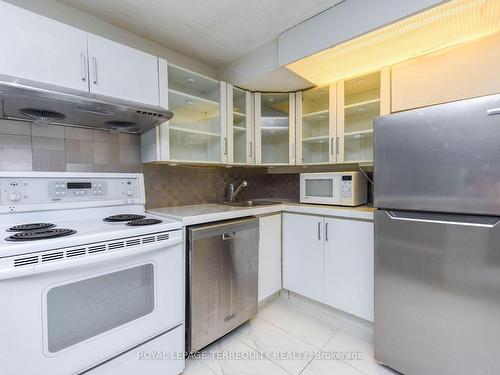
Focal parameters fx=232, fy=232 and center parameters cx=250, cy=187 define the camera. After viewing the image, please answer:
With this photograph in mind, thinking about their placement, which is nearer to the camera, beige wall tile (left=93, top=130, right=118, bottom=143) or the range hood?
the range hood

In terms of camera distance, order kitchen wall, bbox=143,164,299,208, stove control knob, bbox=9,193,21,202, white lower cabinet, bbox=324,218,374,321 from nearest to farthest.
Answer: stove control knob, bbox=9,193,21,202, white lower cabinet, bbox=324,218,374,321, kitchen wall, bbox=143,164,299,208

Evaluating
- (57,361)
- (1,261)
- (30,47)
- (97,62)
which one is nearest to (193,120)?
(97,62)

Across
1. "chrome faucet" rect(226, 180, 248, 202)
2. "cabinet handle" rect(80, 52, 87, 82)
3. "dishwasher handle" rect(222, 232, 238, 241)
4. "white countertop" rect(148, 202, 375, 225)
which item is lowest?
"dishwasher handle" rect(222, 232, 238, 241)

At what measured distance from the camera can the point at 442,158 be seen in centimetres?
111

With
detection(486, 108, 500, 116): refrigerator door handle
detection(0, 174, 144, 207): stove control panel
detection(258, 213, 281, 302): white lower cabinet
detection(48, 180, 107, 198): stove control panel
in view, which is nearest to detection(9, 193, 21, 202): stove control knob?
detection(0, 174, 144, 207): stove control panel

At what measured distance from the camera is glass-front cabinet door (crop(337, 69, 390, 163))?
1.90 meters

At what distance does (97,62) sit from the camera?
124 cm

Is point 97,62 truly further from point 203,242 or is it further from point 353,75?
point 353,75

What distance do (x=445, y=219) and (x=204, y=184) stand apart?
5.81 ft

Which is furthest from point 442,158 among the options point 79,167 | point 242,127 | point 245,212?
point 79,167

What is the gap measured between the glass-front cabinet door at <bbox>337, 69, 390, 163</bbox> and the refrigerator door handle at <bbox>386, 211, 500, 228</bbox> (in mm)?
739

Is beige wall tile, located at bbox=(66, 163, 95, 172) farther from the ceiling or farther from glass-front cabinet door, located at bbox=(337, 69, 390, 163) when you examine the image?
glass-front cabinet door, located at bbox=(337, 69, 390, 163)

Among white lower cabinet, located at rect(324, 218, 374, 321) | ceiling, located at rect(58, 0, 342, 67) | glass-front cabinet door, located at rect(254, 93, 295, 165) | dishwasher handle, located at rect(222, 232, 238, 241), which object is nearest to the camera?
ceiling, located at rect(58, 0, 342, 67)

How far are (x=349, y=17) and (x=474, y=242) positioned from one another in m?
1.38
